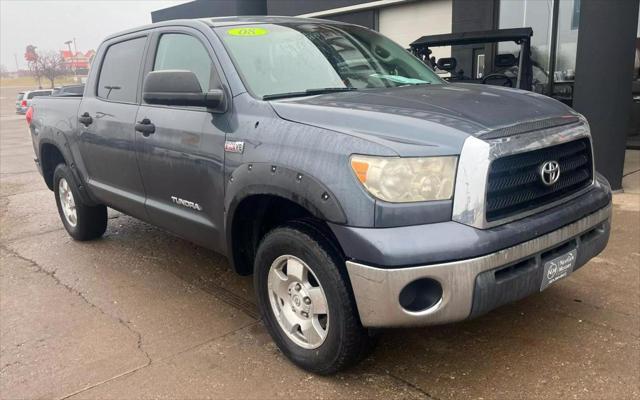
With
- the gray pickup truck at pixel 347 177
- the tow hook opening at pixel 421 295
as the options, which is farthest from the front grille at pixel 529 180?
the tow hook opening at pixel 421 295

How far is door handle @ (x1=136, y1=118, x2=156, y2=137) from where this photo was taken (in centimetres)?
387

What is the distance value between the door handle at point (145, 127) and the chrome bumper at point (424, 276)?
1986mm

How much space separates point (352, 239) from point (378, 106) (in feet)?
2.51

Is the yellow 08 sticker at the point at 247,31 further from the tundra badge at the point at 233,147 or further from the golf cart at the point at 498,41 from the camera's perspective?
the golf cart at the point at 498,41

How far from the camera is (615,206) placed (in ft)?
19.9

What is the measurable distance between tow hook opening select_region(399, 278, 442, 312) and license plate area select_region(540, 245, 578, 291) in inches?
24.4

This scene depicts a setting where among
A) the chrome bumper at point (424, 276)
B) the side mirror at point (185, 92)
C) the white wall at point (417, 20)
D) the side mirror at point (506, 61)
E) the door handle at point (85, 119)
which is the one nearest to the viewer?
the chrome bumper at point (424, 276)

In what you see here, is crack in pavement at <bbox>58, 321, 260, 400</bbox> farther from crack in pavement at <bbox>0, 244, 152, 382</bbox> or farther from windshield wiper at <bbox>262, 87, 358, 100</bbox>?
windshield wiper at <bbox>262, 87, 358, 100</bbox>

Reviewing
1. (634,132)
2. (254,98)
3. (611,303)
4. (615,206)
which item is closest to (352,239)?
(254,98)

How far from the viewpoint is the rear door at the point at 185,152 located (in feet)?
11.1

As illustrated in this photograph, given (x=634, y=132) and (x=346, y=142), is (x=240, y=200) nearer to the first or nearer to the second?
(x=346, y=142)

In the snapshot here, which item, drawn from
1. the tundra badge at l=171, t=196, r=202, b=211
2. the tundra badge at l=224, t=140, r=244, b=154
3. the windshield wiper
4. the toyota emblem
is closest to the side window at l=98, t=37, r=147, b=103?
the tundra badge at l=171, t=196, r=202, b=211

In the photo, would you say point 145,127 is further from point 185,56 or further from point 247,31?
point 247,31

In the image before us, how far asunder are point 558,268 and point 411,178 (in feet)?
3.18
